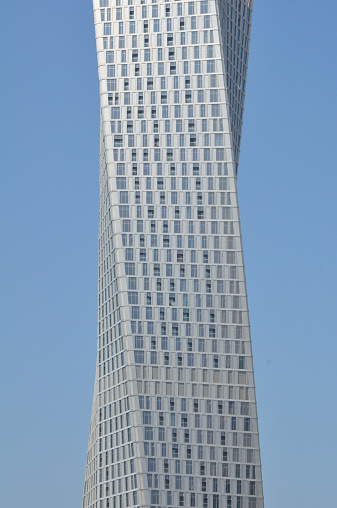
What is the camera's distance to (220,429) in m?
135

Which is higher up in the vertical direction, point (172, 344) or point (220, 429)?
point (172, 344)

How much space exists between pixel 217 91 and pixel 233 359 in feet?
104

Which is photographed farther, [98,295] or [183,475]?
[98,295]

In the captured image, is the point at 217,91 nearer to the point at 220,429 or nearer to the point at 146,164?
the point at 146,164

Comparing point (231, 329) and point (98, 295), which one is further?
point (98, 295)

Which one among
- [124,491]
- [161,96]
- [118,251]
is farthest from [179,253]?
[124,491]

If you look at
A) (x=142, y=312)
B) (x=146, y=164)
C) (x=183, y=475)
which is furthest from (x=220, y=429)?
(x=146, y=164)

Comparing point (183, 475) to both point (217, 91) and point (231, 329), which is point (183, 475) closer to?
point (231, 329)

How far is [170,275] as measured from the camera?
139 meters

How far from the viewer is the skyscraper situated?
134m

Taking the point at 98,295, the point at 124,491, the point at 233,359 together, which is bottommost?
the point at 124,491

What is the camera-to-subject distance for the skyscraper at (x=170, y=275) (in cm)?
13425

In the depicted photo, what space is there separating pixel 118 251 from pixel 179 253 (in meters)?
7.14

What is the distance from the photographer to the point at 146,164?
141 meters
